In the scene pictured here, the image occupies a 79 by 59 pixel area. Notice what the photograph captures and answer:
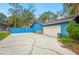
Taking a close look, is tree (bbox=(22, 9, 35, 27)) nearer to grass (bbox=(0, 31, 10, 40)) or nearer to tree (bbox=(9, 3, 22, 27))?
tree (bbox=(9, 3, 22, 27))

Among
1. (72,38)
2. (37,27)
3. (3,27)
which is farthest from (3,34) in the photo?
(72,38)

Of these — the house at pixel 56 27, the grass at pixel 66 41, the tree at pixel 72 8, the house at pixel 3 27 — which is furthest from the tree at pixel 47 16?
the house at pixel 3 27

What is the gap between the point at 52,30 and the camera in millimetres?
2818

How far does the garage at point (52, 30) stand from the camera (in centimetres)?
278

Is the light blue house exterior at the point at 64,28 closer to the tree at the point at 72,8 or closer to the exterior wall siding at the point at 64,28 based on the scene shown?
the exterior wall siding at the point at 64,28

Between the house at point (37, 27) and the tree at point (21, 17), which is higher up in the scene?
the tree at point (21, 17)

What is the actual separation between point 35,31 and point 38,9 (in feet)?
1.07

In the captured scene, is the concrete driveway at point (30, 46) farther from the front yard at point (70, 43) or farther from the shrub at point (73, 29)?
the shrub at point (73, 29)

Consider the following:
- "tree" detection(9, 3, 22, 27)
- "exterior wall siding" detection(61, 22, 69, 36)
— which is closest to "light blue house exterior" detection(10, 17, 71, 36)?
"exterior wall siding" detection(61, 22, 69, 36)

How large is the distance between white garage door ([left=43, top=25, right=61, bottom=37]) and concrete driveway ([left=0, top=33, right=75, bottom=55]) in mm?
64

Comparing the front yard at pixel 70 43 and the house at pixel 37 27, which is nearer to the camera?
the front yard at pixel 70 43

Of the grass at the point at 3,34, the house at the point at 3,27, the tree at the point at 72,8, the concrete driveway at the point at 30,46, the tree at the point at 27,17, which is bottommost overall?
the concrete driveway at the point at 30,46

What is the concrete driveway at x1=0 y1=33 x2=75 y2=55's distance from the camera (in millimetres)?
2701
